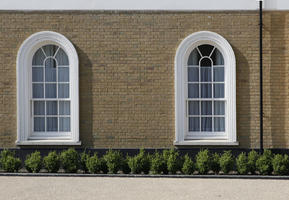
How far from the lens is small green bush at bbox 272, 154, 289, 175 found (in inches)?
498

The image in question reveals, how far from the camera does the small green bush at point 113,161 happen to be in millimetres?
12906

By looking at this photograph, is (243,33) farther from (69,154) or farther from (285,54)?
(69,154)

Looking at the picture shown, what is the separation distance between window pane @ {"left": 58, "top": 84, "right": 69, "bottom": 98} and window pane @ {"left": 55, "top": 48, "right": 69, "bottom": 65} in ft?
2.02

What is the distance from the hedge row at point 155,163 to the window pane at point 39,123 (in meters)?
1.04

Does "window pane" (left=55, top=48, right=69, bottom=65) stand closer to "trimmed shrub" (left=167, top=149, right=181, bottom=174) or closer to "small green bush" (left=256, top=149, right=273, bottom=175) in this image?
"trimmed shrub" (left=167, top=149, right=181, bottom=174)

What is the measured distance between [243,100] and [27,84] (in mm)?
5695

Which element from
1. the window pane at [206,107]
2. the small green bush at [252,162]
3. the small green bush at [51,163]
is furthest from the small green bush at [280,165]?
the small green bush at [51,163]

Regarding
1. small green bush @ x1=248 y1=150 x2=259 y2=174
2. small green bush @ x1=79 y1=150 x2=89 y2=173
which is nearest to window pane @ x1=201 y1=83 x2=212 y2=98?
small green bush @ x1=248 y1=150 x2=259 y2=174

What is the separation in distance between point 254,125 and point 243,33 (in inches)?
95.1

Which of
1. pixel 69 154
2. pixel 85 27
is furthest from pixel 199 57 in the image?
pixel 69 154

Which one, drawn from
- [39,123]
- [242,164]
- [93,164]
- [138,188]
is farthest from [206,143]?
[39,123]

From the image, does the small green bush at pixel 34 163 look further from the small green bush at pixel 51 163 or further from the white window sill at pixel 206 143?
the white window sill at pixel 206 143
